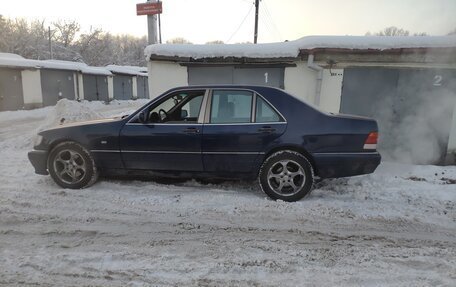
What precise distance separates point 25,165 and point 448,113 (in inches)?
346

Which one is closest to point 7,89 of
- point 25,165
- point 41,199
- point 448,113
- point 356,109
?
point 25,165

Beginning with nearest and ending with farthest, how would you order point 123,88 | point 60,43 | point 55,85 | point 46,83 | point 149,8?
point 149,8 < point 46,83 < point 55,85 < point 123,88 < point 60,43

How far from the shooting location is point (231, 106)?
4.91 metres

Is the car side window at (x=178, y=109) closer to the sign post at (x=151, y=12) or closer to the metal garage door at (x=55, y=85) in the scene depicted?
the sign post at (x=151, y=12)

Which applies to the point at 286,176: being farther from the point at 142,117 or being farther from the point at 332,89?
the point at 332,89

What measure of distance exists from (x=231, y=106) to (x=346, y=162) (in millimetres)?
1798

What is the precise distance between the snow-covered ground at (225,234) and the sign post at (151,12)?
7467 millimetres

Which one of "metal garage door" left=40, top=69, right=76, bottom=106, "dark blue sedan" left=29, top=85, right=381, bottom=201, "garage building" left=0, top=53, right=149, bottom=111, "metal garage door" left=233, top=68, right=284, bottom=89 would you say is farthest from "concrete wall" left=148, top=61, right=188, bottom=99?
"metal garage door" left=40, top=69, right=76, bottom=106

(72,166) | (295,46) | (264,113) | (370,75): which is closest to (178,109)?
(264,113)

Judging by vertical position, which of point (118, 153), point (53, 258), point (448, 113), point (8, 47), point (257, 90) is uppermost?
point (8, 47)

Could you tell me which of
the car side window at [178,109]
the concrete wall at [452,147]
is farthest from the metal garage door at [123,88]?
the concrete wall at [452,147]

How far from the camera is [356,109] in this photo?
762 cm

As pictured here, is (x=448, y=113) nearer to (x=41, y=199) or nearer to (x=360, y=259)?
(x=360, y=259)

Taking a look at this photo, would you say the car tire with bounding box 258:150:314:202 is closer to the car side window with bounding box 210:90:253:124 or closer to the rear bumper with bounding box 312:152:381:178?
the rear bumper with bounding box 312:152:381:178
